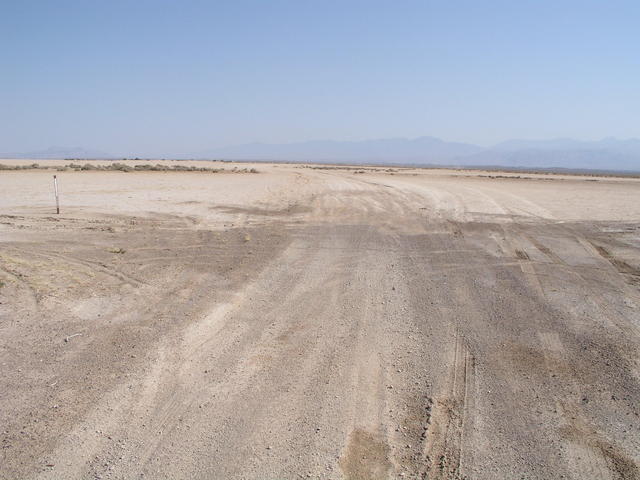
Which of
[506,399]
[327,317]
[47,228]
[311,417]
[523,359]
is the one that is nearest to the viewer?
[311,417]

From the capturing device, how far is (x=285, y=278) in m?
8.32

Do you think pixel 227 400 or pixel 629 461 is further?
pixel 227 400

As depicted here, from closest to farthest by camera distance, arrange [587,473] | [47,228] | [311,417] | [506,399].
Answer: [587,473]
[311,417]
[506,399]
[47,228]

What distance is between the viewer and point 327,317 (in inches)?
256

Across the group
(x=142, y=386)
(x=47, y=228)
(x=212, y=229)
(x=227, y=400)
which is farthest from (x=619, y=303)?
(x=47, y=228)

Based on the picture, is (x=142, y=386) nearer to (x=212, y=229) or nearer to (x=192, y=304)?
(x=192, y=304)

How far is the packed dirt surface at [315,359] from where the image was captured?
371cm

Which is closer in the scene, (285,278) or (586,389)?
(586,389)

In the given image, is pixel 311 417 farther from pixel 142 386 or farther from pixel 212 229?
pixel 212 229

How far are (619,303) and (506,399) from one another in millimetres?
3982

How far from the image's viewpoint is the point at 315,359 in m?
5.23

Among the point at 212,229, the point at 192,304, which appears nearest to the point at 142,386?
the point at 192,304

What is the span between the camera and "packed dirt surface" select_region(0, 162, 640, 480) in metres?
3.71

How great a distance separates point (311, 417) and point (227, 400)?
0.78 metres
